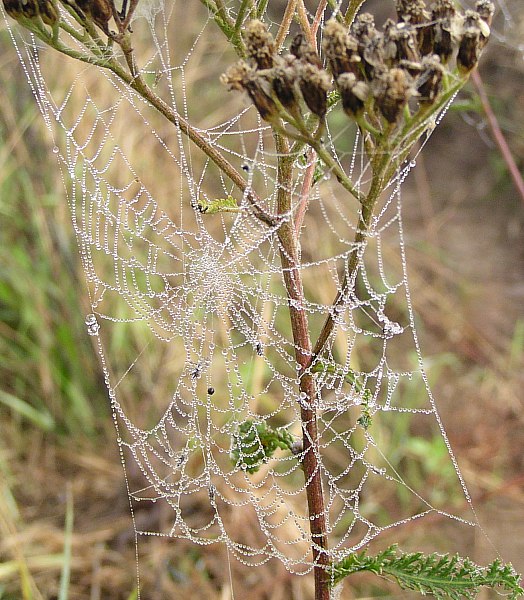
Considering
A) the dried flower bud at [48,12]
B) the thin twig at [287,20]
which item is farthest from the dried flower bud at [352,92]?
the dried flower bud at [48,12]

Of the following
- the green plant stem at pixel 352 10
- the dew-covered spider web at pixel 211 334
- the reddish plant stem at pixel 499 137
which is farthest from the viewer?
Answer: the dew-covered spider web at pixel 211 334

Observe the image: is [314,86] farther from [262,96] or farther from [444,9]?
[444,9]

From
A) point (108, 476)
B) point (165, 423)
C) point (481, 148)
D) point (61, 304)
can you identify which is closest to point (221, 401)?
point (165, 423)

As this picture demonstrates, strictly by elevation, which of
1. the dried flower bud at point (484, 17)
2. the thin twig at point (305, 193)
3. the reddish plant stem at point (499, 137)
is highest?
the reddish plant stem at point (499, 137)

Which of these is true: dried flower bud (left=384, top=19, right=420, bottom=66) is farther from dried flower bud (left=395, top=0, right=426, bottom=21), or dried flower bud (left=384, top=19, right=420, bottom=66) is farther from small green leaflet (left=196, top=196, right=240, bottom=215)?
small green leaflet (left=196, top=196, right=240, bottom=215)

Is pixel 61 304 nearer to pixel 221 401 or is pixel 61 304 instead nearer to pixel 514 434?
pixel 221 401

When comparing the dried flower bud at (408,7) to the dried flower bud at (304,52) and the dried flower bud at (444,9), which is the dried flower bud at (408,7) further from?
the dried flower bud at (304,52)

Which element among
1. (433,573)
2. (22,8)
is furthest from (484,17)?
(433,573)
